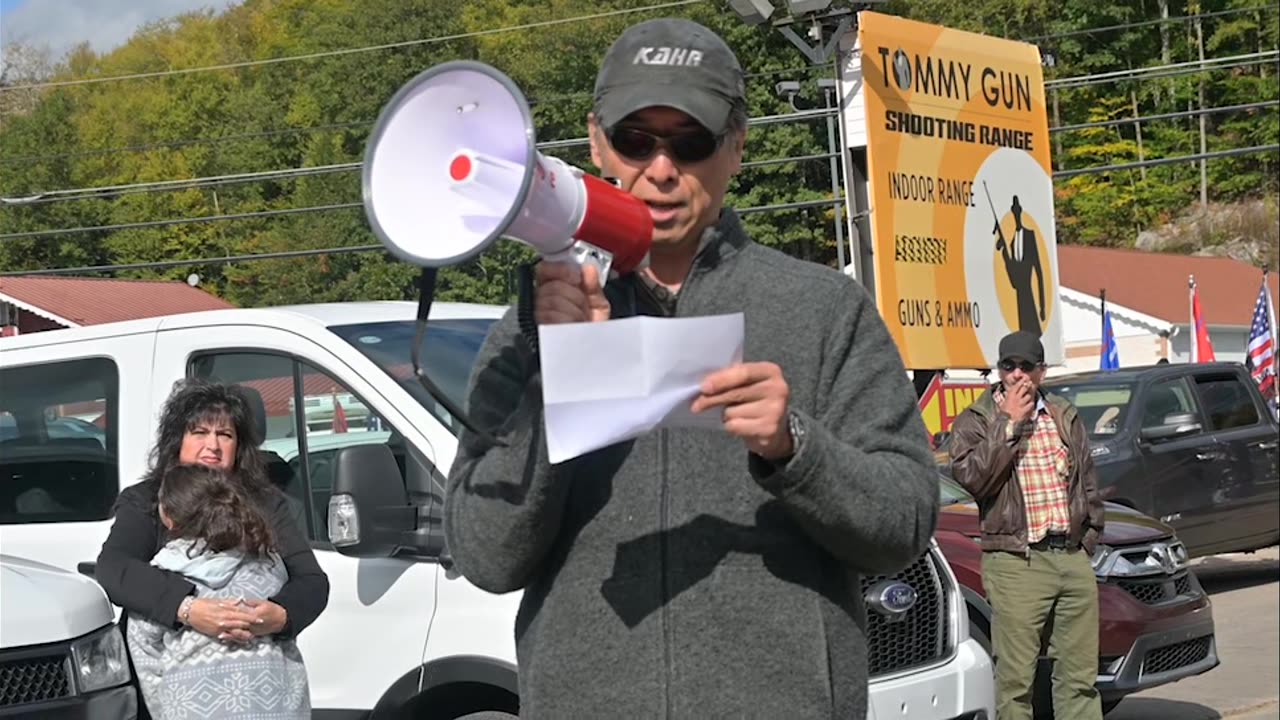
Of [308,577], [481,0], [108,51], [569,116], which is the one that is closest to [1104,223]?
[481,0]

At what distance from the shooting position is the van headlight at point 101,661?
15.3ft

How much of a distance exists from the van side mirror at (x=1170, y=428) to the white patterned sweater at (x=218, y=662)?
34.6ft

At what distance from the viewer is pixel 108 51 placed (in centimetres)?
2078

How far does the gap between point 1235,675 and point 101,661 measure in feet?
25.3

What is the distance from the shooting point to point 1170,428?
13820 mm

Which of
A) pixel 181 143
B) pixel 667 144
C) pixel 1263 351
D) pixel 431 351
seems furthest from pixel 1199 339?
pixel 667 144

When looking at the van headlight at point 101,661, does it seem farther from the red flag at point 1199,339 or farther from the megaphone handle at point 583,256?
the red flag at point 1199,339

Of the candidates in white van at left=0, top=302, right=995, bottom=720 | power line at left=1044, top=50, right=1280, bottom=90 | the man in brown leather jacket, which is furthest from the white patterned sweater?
power line at left=1044, top=50, right=1280, bottom=90

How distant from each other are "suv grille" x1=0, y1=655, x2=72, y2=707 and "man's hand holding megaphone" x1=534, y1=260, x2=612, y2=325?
121 inches

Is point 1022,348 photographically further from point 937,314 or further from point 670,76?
point 937,314

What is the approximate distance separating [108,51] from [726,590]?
20.2 metres

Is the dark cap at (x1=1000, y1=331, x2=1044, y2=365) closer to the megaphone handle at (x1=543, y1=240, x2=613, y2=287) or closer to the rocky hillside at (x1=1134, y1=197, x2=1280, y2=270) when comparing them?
the megaphone handle at (x1=543, y1=240, x2=613, y2=287)

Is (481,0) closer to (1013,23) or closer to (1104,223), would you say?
(1013,23)

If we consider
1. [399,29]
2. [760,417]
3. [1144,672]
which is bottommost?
[1144,672]
